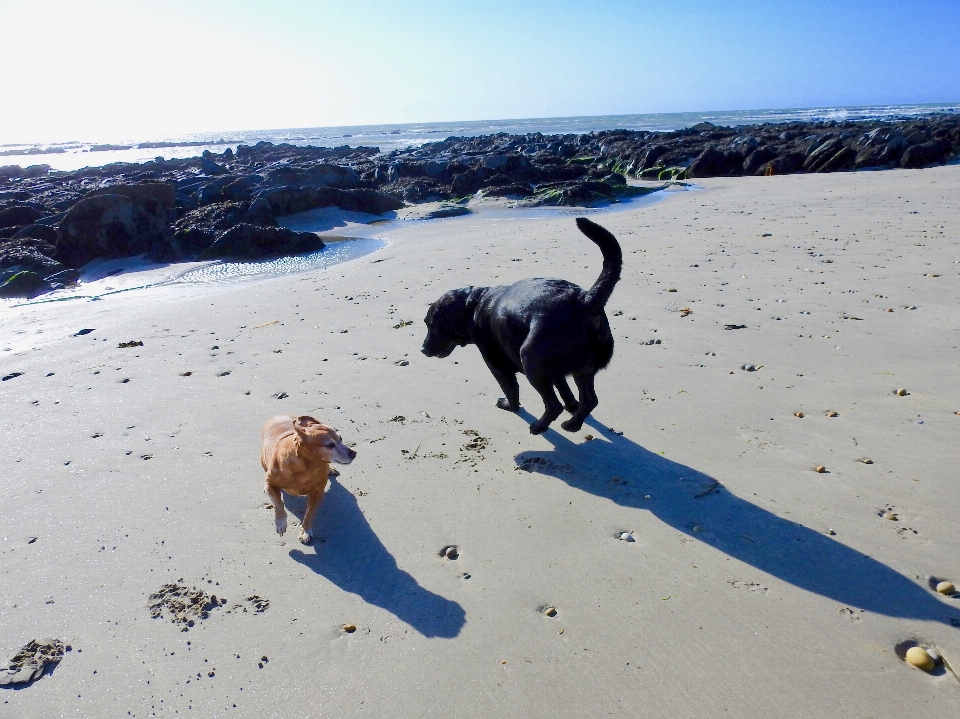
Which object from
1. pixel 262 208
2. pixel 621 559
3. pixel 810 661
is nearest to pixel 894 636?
pixel 810 661

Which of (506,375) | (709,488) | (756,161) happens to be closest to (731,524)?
(709,488)

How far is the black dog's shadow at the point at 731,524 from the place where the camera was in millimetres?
2785

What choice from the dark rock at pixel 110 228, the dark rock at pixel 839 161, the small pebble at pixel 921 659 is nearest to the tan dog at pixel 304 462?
the small pebble at pixel 921 659

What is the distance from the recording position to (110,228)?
49.0ft

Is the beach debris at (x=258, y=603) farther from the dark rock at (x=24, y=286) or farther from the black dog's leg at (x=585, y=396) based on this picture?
the dark rock at (x=24, y=286)

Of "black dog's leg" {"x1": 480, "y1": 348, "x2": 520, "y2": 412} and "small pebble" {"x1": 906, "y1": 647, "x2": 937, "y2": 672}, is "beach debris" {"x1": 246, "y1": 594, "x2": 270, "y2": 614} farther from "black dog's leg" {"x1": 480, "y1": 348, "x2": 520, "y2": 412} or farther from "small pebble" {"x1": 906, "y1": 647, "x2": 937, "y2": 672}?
"small pebble" {"x1": 906, "y1": 647, "x2": 937, "y2": 672}

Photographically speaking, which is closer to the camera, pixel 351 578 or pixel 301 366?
pixel 351 578

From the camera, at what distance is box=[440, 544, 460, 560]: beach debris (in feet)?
10.8

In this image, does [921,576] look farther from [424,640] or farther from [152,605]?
[152,605]

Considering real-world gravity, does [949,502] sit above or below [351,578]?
above

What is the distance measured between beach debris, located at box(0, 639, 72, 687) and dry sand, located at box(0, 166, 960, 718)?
56 millimetres

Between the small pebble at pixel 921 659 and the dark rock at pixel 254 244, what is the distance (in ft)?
44.1

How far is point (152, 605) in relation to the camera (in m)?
3.00

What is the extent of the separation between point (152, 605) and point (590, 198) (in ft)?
60.0
